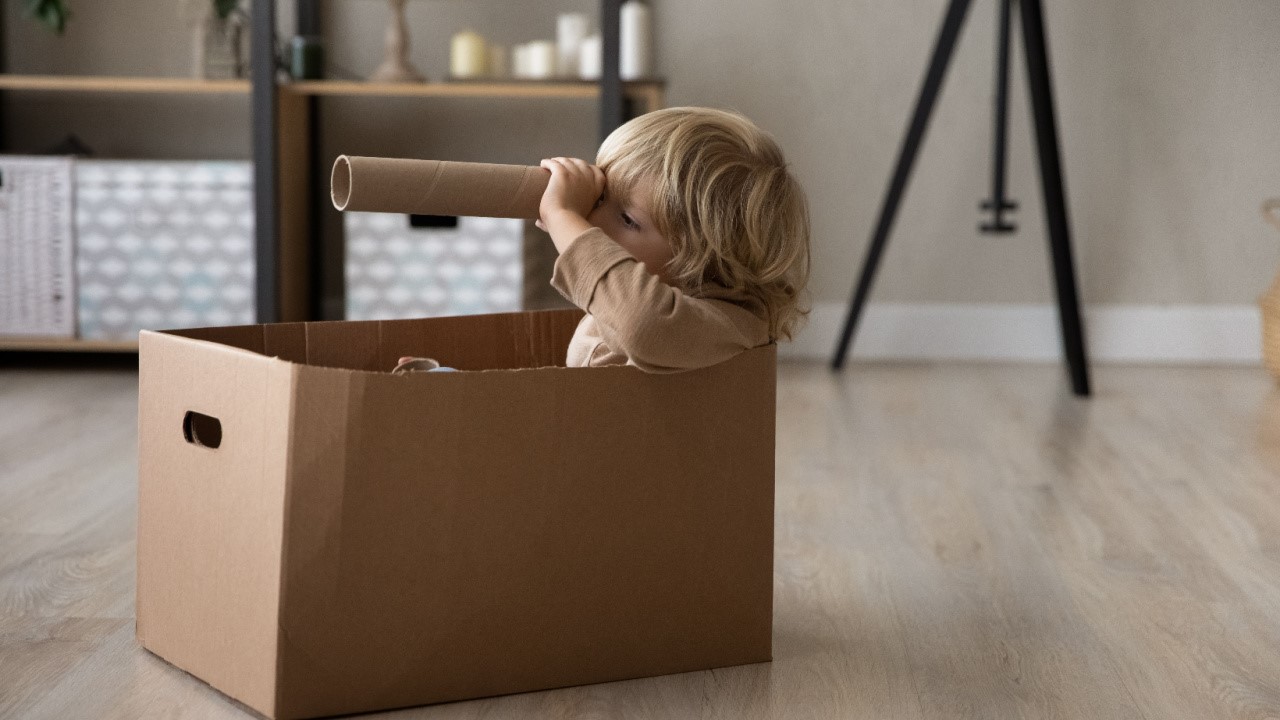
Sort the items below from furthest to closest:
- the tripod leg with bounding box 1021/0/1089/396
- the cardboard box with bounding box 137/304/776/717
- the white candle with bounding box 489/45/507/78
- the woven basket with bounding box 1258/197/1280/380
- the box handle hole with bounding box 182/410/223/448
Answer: the white candle with bounding box 489/45/507/78, the woven basket with bounding box 1258/197/1280/380, the tripod leg with bounding box 1021/0/1089/396, the box handle hole with bounding box 182/410/223/448, the cardboard box with bounding box 137/304/776/717

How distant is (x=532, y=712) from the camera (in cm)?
94

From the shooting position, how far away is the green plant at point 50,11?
257cm

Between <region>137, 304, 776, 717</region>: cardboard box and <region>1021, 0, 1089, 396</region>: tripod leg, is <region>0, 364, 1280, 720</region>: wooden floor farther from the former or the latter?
<region>1021, 0, 1089, 396</region>: tripod leg

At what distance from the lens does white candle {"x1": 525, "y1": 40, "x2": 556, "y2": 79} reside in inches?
102

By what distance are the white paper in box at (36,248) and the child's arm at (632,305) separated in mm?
1802

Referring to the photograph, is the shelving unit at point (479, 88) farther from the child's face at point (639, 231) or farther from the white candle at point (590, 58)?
the child's face at point (639, 231)

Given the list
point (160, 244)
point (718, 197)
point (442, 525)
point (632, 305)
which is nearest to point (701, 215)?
point (718, 197)

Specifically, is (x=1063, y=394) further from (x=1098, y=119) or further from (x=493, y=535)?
(x=493, y=535)

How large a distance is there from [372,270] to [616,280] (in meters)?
1.69

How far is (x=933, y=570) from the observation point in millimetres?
1335

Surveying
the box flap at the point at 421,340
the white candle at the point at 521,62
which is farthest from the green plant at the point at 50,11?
the box flap at the point at 421,340

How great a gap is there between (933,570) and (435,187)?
69cm

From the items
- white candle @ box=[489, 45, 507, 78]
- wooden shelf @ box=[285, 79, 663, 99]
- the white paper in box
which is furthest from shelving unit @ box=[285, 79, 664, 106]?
the white paper in box

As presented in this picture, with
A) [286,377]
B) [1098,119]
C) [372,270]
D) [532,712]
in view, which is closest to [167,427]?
[286,377]
